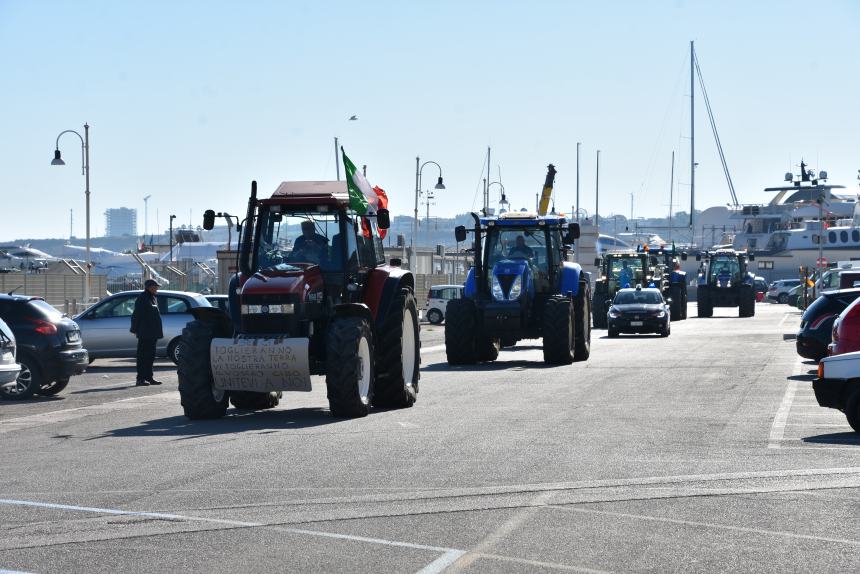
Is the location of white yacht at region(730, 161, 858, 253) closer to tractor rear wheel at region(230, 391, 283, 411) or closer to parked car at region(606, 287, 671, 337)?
parked car at region(606, 287, 671, 337)

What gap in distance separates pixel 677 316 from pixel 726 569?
50.9m

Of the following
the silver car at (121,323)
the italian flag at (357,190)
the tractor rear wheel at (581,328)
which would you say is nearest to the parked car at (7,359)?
the italian flag at (357,190)

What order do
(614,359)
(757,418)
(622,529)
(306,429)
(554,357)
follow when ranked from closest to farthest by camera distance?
(622,529) → (306,429) → (757,418) → (554,357) → (614,359)

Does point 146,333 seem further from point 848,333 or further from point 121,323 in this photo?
point 848,333

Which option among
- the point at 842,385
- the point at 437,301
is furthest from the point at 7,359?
the point at 437,301

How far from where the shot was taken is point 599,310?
49719mm

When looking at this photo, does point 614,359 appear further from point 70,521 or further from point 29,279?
point 29,279

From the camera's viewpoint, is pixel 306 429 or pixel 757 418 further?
pixel 757 418

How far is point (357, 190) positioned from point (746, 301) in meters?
45.9

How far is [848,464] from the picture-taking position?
11.7m

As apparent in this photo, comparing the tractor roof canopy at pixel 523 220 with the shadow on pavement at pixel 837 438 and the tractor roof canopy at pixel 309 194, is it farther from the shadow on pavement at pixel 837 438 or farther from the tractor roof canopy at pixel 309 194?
the shadow on pavement at pixel 837 438

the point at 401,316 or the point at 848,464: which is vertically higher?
the point at 401,316

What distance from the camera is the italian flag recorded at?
1666 cm

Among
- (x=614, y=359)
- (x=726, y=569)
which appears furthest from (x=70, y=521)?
(x=614, y=359)
